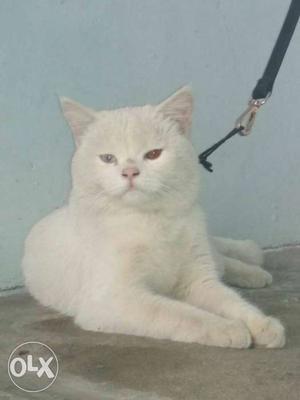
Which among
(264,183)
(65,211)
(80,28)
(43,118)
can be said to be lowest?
(264,183)

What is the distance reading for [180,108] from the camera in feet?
6.93

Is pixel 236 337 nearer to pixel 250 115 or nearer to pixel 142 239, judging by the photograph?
pixel 142 239

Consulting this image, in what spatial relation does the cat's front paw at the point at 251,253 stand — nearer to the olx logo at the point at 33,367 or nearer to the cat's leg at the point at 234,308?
the cat's leg at the point at 234,308

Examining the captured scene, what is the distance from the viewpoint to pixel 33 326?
6.97 feet

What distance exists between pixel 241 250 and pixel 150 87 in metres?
0.69

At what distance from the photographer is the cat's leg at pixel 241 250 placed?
2.67 metres

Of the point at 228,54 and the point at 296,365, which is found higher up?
the point at 228,54

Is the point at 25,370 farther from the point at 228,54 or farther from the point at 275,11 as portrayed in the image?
the point at 275,11

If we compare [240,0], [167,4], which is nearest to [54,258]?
[167,4]

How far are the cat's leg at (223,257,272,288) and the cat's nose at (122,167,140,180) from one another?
69 centimetres

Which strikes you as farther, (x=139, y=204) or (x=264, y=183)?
(x=264, y=183)

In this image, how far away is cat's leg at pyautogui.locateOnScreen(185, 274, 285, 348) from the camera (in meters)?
1.80

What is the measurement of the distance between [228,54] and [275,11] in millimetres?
320

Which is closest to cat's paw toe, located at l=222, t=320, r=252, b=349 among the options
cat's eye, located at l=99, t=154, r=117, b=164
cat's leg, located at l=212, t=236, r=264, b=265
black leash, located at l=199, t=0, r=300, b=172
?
cat's eye, located at l=99, t=154, r=117, b=164
